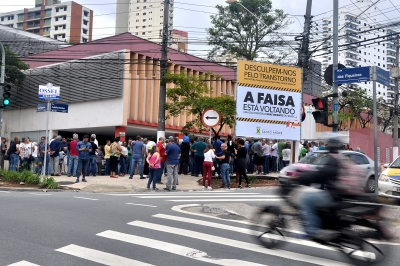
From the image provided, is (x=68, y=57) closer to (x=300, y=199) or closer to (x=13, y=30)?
(x=13, y=30)

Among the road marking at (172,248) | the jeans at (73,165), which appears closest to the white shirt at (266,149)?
Answer: the jeans at (73,165)

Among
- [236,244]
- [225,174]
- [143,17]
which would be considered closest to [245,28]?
[225,174]

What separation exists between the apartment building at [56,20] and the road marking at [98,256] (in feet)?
326

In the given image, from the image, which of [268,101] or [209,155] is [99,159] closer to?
[209,155]

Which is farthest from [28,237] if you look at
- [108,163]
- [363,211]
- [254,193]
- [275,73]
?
[275,73]

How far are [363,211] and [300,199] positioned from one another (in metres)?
Result: 0.99

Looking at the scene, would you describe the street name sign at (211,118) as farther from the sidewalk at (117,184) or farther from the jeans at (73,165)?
the jeans at (73,165)

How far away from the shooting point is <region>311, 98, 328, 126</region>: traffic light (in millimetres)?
16734

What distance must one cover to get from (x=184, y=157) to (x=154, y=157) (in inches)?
160

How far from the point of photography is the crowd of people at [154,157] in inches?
740

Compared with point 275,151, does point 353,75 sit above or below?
above

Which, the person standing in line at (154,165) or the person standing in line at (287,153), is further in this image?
the person standing in line at (287,153)

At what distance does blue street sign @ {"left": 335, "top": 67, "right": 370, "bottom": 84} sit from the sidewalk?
7174 mm

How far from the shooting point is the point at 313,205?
24.0 ft
